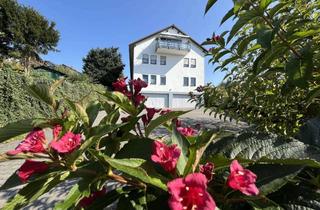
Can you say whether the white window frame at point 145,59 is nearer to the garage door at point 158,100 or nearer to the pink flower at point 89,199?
the garage door at point 158,100

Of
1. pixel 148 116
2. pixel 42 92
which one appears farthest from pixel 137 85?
pixel 42 92

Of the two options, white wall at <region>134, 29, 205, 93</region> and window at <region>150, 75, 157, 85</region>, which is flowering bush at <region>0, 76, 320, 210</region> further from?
window at <region>150, 75, 157, 85</region>

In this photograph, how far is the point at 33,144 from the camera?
87 cm

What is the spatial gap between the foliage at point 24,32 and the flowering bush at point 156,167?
144 feet

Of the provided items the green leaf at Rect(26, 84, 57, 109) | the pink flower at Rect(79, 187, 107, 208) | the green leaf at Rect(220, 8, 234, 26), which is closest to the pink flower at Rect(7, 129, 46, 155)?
the green leaf at Rect(26, 84, 57, 109)

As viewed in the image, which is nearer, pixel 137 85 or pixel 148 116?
pixel 148 116

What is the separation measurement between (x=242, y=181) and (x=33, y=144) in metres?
0.58

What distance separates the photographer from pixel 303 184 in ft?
→ 3.20

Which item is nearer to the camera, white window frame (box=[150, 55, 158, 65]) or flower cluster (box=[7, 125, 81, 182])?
flower cluster (box=[7, 125, 81, 182])

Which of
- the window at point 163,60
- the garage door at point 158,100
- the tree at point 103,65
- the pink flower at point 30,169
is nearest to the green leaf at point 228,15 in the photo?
the pink flower at point 30,169

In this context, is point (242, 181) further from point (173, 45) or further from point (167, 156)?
point (173, 45)

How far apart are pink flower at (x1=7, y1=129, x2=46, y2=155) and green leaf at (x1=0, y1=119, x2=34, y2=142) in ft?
0.29

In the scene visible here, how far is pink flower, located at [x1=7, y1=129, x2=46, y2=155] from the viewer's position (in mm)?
859

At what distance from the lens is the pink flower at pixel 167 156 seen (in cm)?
77
